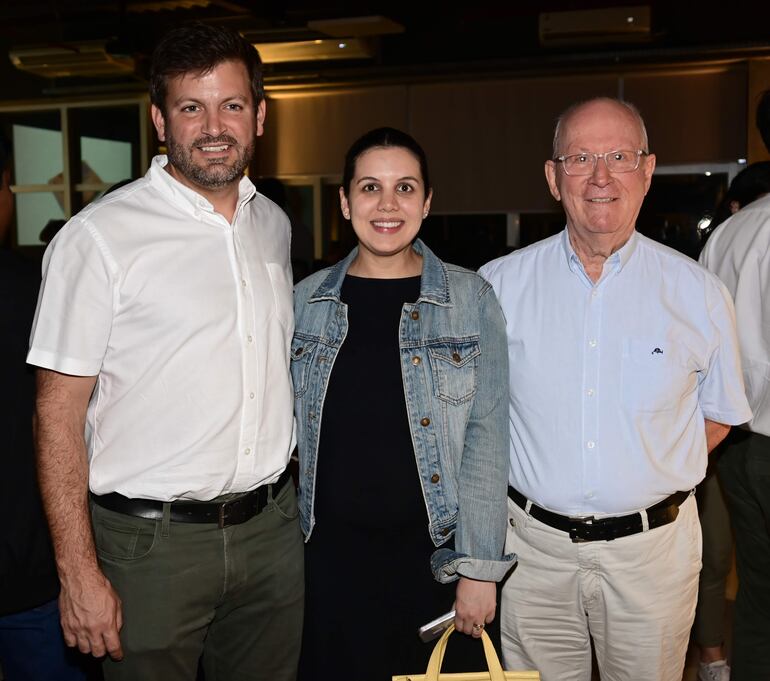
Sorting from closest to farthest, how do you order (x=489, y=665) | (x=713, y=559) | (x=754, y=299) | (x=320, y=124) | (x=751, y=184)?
1. (x=489, y=665)
2. (x=754, y=299)
3. (x=713, y=559)
4. (x=751, y=184)
5. (x=320, y=124)

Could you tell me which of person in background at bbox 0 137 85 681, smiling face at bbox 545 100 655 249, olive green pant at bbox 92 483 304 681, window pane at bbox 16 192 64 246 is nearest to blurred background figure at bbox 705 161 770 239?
smiling face at bbox 545 100 655 249

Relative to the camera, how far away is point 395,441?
7.39 ft

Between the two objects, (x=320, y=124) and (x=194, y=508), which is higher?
(x=320, y=124)

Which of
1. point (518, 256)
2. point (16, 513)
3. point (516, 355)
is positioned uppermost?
point (518, 256)

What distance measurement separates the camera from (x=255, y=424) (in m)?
2.17

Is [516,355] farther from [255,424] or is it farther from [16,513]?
[16,513]

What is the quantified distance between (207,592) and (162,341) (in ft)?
2.16

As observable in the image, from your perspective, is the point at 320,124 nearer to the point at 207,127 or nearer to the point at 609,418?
the point at 207,127

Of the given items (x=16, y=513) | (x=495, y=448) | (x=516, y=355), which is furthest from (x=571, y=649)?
(x=16, y=513)

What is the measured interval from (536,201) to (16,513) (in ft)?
25.2

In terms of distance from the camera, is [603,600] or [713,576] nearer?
[603,600]

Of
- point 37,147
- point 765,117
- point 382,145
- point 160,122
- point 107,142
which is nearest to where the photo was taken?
point 160,122

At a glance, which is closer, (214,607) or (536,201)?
(214,607)

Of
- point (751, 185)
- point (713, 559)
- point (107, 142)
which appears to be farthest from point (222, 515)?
point (107, 142)
